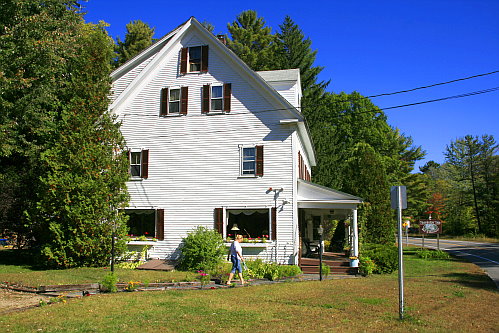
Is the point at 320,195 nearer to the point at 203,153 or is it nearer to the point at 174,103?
the point at 203,153

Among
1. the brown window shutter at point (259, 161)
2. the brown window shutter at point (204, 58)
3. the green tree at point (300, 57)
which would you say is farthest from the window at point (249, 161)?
the green tree at point (300, 57)

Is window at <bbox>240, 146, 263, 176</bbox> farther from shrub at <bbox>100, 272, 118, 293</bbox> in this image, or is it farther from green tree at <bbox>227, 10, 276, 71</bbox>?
green tree at <bbox>227, 10, 276, 71</bbox>

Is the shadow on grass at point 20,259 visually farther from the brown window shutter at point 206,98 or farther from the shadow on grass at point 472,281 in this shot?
the shadow on grass at point 472,281

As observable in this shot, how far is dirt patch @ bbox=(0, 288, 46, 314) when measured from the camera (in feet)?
34.4

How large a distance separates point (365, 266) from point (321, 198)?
347 centimetres

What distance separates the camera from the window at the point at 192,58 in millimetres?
20281

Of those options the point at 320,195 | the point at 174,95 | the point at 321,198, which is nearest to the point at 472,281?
the point at 321,198

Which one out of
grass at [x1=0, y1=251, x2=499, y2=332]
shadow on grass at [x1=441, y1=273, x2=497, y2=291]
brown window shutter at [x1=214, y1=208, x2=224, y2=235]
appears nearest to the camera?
grass at [x1=0, y1=251, x2=499, y2=332]

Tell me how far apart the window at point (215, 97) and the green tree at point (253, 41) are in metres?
23.9

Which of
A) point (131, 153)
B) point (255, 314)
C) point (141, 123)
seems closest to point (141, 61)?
point (141, 123)

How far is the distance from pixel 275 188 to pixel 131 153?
735 cm

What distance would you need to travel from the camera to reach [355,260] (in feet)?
59.2

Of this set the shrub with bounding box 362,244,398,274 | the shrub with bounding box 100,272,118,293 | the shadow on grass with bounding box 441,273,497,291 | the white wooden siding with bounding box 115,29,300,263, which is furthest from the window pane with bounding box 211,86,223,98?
the shadow on grass with bounding box 441,273,497,291

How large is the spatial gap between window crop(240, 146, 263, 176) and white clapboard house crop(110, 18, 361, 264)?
45mm
